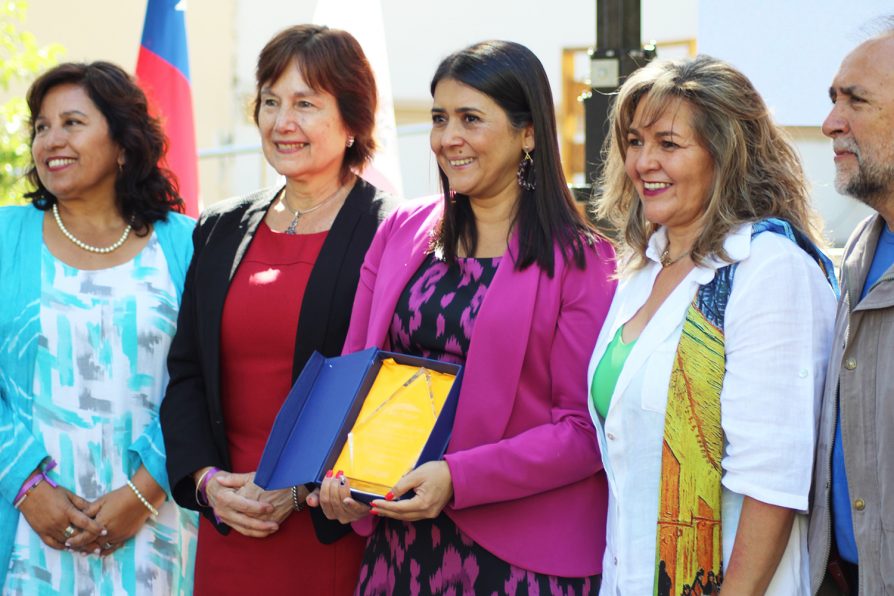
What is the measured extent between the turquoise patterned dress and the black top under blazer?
168 mm

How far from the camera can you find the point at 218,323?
10.6 ft

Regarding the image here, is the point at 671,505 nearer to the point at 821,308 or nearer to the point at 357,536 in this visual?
the point at 821,308

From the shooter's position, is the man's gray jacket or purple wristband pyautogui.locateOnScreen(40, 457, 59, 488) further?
purple wristband pyautogui.locateOnScreen(40, 457, 59, 488)

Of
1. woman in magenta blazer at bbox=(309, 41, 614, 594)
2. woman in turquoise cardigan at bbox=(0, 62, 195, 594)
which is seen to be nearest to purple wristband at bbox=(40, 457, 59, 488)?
woman in turquoise cardigan at bbox=(0, 62, 195, 594)

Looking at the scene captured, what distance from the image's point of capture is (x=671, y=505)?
2428 mm

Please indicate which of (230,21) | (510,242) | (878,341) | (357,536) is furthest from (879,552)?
(230,21)

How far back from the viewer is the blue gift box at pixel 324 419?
8.78 feet

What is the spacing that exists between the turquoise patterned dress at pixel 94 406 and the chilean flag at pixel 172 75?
1.53 meters

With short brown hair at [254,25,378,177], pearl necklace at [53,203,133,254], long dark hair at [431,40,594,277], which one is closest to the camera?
long dark hair at [431,40,594,277]

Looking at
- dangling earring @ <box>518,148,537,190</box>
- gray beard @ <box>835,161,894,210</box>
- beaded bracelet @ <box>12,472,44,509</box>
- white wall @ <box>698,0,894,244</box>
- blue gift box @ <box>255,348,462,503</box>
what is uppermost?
white wall @ <box>698,0,894,244</box>

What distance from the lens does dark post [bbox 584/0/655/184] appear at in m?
4.32

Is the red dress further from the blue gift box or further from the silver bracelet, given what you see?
the blue gift box

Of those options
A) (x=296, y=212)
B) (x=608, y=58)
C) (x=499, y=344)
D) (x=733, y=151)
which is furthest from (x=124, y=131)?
(x=733, y=151)

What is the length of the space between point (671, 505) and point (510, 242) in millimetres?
783
